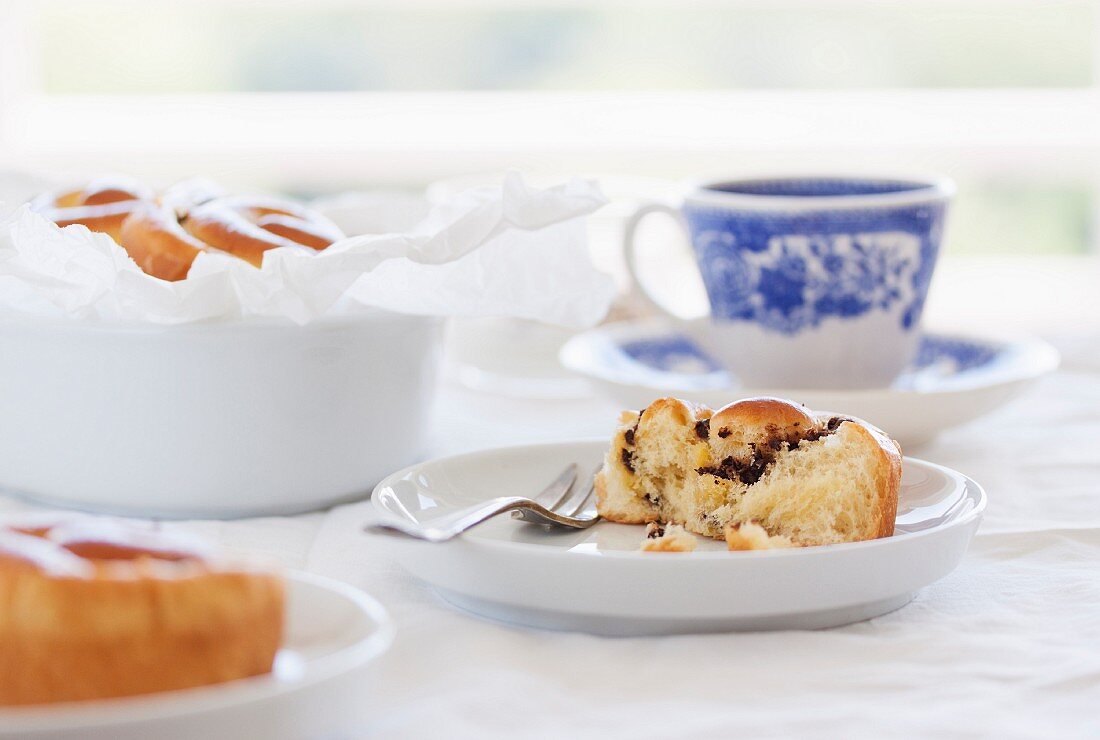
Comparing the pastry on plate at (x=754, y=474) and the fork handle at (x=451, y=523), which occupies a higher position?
the pastry on plate at (x=754, y=474)

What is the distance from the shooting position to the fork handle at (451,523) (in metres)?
0.52

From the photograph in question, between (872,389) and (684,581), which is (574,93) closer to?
(872,389)

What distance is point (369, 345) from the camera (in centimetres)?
78

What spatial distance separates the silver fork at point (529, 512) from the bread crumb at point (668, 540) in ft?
0.12

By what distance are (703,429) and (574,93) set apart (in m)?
2.26

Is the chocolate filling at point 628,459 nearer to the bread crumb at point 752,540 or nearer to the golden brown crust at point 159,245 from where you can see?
the bread crumb at point 752,540

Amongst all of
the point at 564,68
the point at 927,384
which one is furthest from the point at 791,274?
the point at 564,68

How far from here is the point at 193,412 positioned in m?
0.75

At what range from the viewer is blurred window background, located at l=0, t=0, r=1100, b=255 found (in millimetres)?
2574

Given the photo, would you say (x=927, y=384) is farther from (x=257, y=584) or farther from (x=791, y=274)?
(x=257, y=584)

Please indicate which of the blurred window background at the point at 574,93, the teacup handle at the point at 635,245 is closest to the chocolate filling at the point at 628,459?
the teacup handle at the point at 635,245

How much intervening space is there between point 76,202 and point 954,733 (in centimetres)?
64

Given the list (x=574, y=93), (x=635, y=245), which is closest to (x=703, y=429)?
(x=635, y=245)

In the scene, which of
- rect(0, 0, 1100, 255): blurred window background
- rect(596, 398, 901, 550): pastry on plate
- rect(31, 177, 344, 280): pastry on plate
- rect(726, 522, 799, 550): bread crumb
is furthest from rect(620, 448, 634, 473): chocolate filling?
rect(0, 0, 1100, 255): blurred window background
